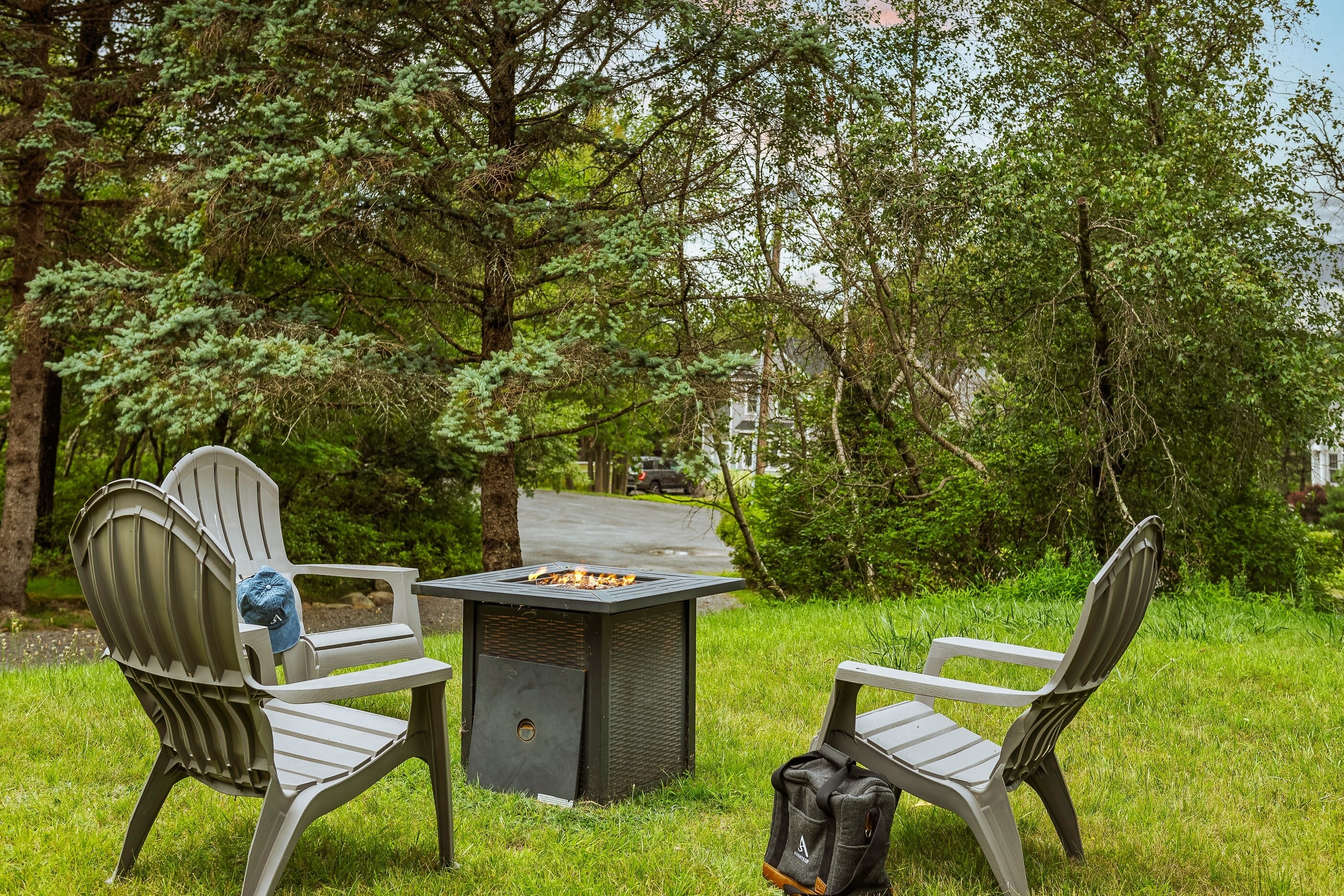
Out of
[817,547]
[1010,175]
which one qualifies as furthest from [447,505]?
[1010,175]

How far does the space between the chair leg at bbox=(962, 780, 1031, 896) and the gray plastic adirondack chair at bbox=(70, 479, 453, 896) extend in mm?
1464

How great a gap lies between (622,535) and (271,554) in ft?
47.4

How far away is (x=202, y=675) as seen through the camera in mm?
2324

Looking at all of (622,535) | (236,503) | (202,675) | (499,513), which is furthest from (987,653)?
(622,535)

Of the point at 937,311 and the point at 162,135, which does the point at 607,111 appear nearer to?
the point at 937,311

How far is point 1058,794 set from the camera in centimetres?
296

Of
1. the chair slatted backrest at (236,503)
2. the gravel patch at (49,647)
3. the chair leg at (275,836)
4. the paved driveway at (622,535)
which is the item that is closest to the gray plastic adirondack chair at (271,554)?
the chair slatted backrest at (236,503)

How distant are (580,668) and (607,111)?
6467 mm

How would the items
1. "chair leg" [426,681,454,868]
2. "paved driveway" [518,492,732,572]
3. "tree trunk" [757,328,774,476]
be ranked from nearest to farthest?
"chair leg" [426,681,454,868] < "tree trunk" [757,328,774,476] < "paved driveway" [518,492,732,572]

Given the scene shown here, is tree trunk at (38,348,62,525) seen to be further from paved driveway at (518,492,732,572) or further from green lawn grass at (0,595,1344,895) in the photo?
green lawn grass at (0,595,1344,895)

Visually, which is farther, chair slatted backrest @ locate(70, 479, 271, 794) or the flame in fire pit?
the flame in fire pit

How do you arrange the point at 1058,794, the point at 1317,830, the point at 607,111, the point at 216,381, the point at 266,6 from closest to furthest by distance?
the point at 1058,794
the point at 1317,830
the point at 216,381
the point at 266,6
the point at 607,111

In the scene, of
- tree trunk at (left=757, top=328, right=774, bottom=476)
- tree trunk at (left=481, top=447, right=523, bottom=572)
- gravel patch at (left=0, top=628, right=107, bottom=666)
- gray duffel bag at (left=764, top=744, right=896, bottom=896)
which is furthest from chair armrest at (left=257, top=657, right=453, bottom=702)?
tree trunk at (left=757, top=328, right=774, bottom=476)

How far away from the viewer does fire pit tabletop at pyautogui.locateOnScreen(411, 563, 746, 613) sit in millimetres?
3182
